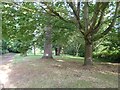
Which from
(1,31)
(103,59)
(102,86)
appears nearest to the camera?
(102,86)

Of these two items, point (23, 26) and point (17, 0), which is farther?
point (23, 26)

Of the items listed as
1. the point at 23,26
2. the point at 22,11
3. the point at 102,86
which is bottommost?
the point at 102,86

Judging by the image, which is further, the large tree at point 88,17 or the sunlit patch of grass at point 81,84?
the large tree at point 88,17

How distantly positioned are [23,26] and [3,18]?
79 cm

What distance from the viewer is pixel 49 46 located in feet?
34.0

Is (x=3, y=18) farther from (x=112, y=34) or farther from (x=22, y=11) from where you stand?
(x=112, y=34)

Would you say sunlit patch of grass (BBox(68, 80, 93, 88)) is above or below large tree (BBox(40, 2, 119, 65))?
below

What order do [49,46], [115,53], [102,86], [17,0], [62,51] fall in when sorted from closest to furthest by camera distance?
[102,86]
[17,0]
[49,46]
[115,53]
[62,51]

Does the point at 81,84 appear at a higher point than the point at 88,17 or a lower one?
lower

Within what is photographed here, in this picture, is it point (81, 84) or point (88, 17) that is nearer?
point (81, 84)

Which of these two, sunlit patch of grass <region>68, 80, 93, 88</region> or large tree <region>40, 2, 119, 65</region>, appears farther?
large tree <region>40, 2, 119, 65</region>

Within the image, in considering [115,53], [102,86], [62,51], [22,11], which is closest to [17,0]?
[22,11]

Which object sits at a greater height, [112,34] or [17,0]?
[17,0]

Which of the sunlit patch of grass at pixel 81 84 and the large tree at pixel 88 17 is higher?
the large tree at pixel 88 17
